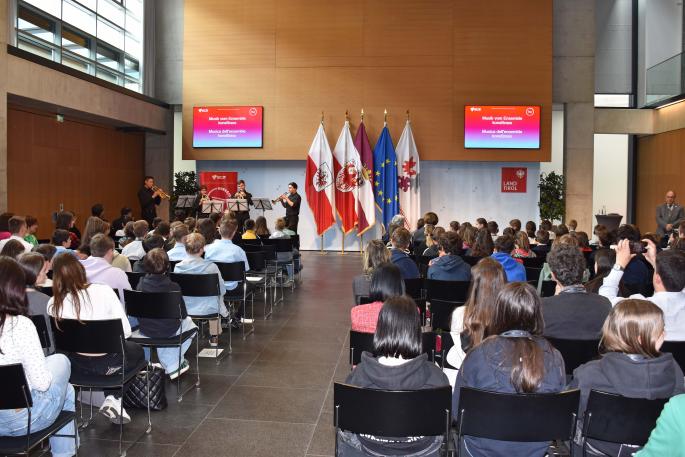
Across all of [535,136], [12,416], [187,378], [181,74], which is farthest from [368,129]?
[12,416]

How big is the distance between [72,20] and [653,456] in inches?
543

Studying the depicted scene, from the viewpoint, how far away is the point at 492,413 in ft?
8.42

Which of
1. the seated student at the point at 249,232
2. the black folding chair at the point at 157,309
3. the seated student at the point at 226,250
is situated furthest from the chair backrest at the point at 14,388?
the seated student at the point at 249,232

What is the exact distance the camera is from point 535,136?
46.7ft

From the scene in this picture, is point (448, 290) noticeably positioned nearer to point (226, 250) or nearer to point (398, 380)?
point (226, 250)

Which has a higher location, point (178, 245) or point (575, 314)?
point (178, 245)

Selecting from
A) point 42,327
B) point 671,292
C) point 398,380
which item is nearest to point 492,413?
point 398,380

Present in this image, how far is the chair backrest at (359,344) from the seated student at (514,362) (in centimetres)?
93

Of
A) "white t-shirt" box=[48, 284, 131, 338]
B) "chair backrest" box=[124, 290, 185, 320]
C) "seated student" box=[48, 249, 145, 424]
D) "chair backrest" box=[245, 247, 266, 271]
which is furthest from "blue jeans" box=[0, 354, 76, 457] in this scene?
"chair backrest" box=[245, 247, 266, 271]

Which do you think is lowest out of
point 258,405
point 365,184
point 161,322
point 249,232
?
point 258,405

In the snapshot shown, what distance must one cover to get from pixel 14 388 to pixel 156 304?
74.0 inches

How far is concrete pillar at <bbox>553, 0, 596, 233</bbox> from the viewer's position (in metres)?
15.1

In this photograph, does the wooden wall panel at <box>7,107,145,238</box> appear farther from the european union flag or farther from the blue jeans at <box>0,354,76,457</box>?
the blue jeans at <box>0,354,76,457</box>

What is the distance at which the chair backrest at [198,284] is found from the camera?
5.56 meters
